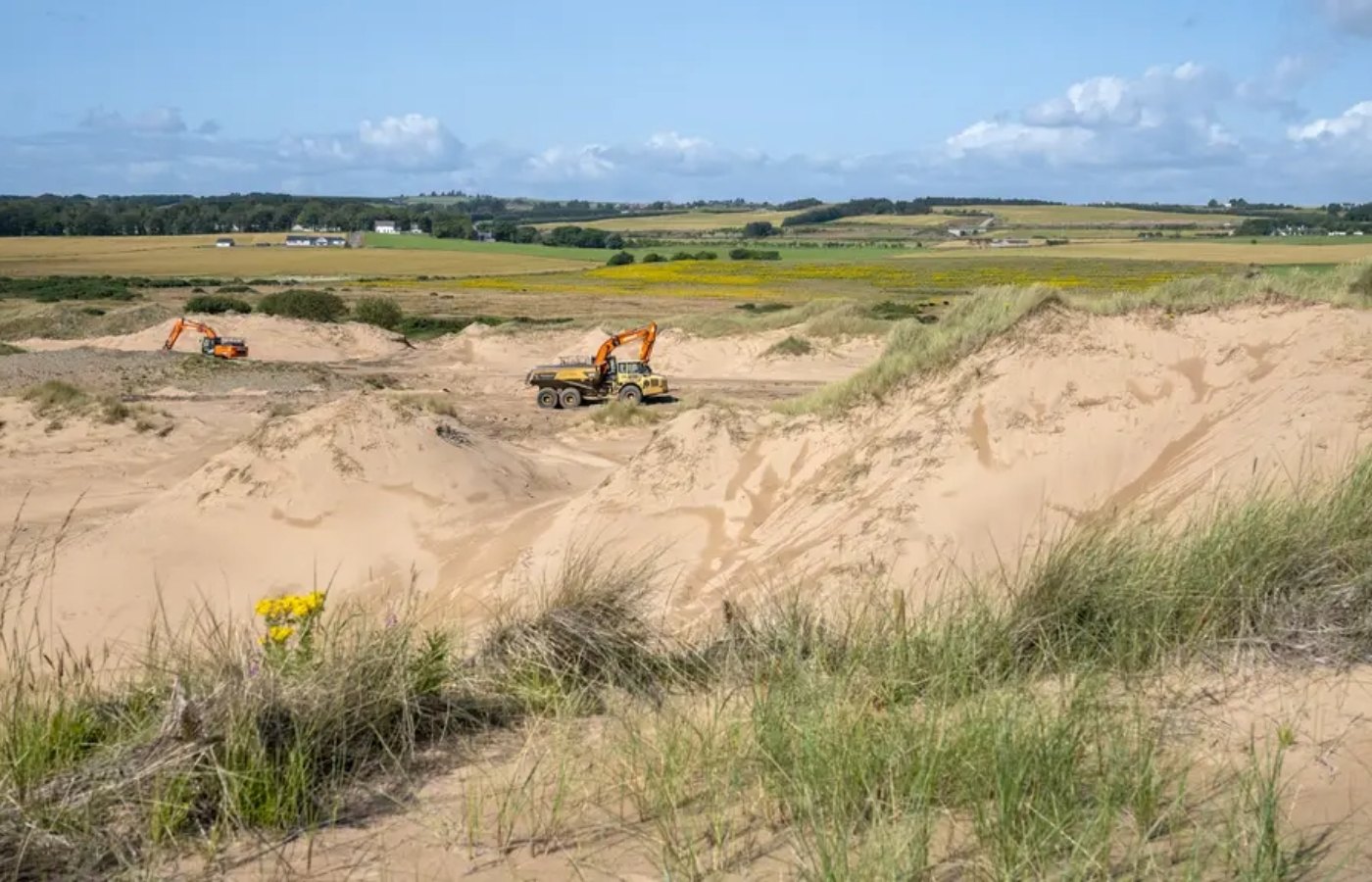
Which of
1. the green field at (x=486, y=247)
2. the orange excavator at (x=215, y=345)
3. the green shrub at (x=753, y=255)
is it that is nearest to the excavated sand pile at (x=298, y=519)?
the orange excavator at (x=215, y=345)

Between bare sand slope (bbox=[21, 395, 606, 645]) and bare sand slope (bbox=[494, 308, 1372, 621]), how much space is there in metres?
2.26

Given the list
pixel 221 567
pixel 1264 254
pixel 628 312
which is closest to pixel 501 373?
pixel 628 312

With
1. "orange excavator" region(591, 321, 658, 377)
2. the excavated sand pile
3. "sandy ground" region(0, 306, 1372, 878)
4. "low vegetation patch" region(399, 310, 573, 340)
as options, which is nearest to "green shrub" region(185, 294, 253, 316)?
"low vegetation patch" region(399, 310, 573, 340)

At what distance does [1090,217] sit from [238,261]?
341 ft

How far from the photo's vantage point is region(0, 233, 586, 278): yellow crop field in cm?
10362

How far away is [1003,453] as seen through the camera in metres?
13.7

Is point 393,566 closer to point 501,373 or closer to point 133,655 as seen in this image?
point 133,655

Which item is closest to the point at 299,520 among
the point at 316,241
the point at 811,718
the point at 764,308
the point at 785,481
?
the point at 785,481

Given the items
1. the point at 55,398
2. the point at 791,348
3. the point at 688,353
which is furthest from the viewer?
the point at 688,353

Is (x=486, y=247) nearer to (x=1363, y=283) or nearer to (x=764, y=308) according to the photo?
(x=764, y=308)

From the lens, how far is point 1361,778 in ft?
14.3

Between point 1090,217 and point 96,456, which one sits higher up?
point 1090,217

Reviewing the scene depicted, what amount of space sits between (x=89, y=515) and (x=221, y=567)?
633 cm

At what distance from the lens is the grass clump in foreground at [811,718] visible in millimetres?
3854
